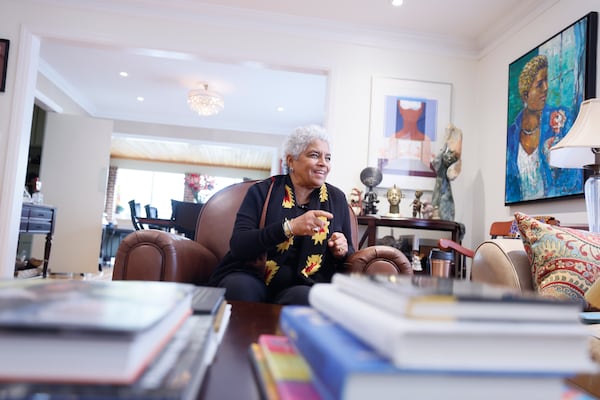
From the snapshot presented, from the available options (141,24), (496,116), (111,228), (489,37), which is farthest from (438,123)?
(111,228)

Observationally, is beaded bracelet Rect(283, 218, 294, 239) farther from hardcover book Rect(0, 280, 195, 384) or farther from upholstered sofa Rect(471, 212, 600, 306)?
hardcover book Rect(0, 280, 195, 384)

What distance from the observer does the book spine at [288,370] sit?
0.41m

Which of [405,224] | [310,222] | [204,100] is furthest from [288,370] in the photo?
[204,100]

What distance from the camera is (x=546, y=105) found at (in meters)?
3.20

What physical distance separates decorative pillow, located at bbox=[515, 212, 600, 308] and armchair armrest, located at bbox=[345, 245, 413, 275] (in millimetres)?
467

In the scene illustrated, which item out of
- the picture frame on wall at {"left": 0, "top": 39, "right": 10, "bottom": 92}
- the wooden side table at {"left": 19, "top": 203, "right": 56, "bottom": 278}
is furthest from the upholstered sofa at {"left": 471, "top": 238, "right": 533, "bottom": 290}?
the wooden side table at {"left": 19, "top": 203, "right": 56, "bottom": 278}

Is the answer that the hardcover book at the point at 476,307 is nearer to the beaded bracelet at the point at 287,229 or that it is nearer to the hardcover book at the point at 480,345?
the hardcover book at the point at 480,345

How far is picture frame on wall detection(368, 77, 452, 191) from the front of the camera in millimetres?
4117

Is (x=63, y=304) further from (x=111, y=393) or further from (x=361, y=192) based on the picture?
(x=361, y=192)

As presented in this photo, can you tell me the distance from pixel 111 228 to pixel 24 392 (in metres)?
9.51

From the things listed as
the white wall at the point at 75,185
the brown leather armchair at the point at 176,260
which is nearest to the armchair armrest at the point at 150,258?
the brown leather armchair at the point at 176,260

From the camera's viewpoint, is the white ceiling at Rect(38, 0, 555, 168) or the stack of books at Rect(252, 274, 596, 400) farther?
the white ceiling at Rect(38, 0, 555, 168)

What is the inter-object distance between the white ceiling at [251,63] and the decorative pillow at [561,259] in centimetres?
246

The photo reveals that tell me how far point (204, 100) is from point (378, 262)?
187 inches
